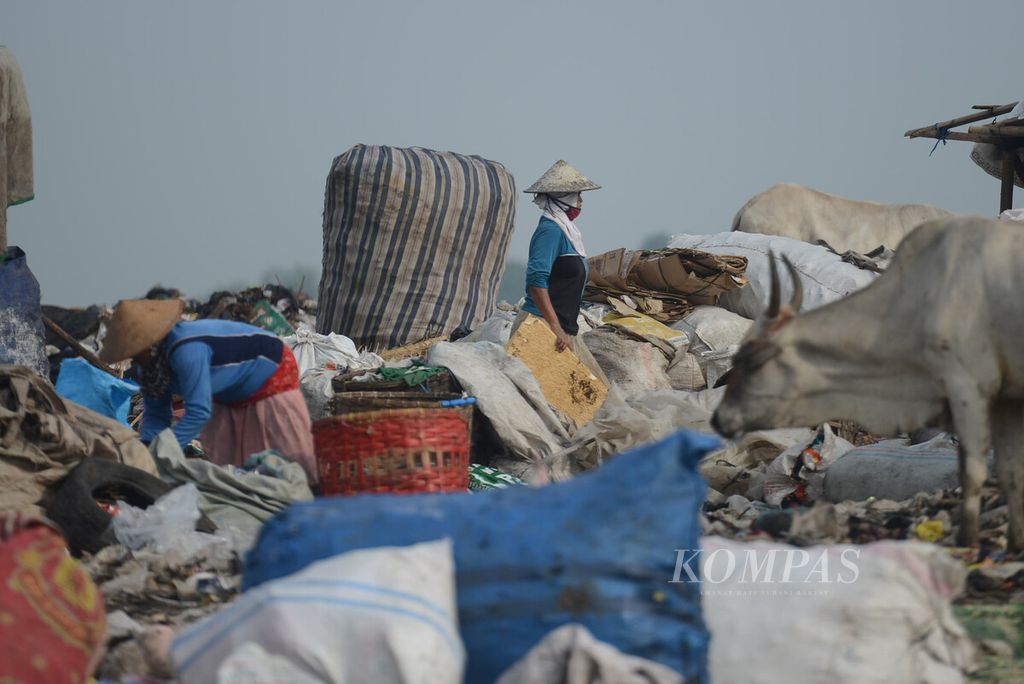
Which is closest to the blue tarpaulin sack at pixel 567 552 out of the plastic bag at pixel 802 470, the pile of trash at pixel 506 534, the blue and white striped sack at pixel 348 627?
the pile of trash at pixel 506 534

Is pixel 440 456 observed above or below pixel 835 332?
below

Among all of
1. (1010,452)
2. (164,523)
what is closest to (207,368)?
(164,523)

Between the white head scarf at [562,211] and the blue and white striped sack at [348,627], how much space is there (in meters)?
5.81

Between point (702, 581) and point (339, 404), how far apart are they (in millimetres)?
4085

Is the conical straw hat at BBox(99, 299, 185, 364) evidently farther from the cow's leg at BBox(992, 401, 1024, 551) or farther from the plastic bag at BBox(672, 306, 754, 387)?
the plastic bag at BBox(672, 306, 754, 387)

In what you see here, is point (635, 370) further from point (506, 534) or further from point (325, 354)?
point (506, 534)

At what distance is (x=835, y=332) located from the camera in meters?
5.21

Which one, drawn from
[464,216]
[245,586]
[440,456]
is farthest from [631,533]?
[464,216]

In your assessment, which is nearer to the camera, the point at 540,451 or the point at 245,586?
the point at 245,586

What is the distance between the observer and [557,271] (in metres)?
8.95

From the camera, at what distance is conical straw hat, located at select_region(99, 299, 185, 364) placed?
609 centimetres

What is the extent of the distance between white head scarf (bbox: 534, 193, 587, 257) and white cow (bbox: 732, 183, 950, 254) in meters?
6.34

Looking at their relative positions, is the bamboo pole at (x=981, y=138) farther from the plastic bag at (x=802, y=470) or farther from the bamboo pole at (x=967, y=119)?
the plastic bag at (x=802, y=470)

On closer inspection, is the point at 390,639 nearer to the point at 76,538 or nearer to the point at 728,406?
the point at 728,406
